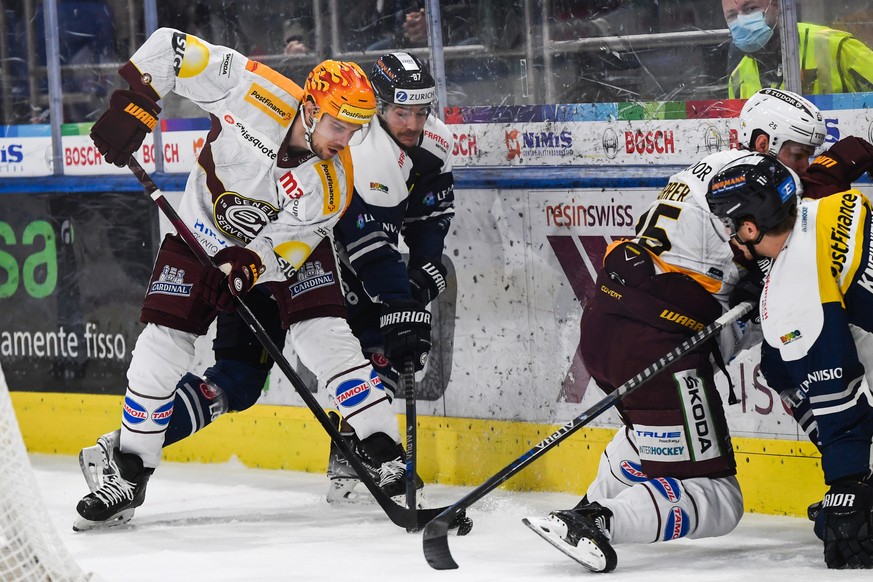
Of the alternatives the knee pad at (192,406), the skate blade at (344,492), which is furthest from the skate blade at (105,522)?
the skate blade at (344,492)

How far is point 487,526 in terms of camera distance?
4.36m

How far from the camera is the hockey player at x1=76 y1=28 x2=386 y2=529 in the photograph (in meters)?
4.30

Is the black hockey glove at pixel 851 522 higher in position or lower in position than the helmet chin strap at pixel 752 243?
lower

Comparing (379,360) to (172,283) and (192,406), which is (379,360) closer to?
(192,406)

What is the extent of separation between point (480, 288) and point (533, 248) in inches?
9.6

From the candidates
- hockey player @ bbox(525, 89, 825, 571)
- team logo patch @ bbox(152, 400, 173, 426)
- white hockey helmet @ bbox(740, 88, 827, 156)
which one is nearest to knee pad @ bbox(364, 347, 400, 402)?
team logo patch @ bbox(152, 400, 173, 426)

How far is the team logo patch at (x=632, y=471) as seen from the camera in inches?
159

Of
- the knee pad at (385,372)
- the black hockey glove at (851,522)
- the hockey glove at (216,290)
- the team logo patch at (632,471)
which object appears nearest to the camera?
the black hockey glove at (851,522)

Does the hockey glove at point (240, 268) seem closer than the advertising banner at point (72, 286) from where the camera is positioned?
Yes

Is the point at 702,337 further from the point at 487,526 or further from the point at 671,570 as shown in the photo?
the point at 487,526

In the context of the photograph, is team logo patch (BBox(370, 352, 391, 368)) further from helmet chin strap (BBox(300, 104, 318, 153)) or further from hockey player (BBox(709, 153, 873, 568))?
hockey player (BBox(709, 153, 873, 568))

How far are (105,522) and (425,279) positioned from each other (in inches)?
46.4

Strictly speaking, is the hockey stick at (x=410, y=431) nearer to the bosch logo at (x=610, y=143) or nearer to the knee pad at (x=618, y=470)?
the knee pad at (x=618, y=470)

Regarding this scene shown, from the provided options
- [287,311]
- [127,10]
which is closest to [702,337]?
[287,311]
